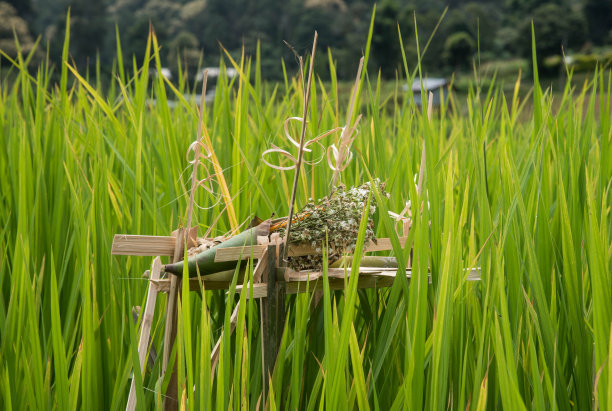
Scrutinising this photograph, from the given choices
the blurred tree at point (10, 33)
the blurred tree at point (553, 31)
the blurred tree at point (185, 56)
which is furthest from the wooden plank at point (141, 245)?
the blurred tree at point (553, 31)

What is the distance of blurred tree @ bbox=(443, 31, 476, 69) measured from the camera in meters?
30.8

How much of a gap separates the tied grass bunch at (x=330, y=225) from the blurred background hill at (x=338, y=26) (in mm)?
23509

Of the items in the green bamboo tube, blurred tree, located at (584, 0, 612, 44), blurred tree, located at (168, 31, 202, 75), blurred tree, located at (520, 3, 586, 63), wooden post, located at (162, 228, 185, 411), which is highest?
blurred tree, located at (584, 0, 612, 44)

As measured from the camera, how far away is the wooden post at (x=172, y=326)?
61cm

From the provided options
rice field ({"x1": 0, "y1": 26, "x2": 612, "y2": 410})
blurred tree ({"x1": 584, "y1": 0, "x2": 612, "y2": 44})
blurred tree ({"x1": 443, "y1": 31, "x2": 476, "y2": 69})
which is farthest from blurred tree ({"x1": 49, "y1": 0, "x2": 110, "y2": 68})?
rice field ({"x1": 0, "y1": 26, "x2": 612, "y2": 410})

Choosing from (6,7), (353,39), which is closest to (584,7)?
(353,39)

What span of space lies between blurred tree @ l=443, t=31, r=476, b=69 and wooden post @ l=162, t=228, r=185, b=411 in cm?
3161

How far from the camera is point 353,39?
33562mm

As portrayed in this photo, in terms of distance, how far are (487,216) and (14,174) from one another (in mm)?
991

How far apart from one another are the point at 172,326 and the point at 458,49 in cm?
3310

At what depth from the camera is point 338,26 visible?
1531 inches

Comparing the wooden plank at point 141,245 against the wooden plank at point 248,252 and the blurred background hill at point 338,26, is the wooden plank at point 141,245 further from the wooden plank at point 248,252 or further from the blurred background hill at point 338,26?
the blurred background hill at point 338,26

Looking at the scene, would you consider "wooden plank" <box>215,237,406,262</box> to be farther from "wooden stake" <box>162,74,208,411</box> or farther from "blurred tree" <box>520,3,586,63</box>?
"blurred tree" <box>520,3,586,63</box>

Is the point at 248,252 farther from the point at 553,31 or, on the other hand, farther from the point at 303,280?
the point at 553,31
